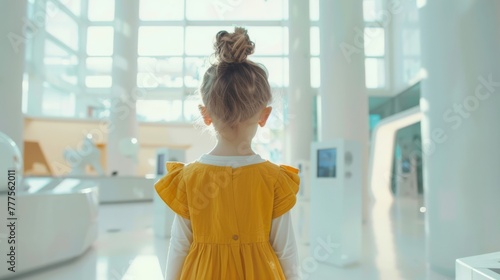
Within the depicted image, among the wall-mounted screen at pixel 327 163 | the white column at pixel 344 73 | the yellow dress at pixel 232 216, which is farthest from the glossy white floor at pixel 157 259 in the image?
the yellow dress at pixel 232 216

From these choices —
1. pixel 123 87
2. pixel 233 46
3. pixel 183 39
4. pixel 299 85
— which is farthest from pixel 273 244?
pixel 183 39

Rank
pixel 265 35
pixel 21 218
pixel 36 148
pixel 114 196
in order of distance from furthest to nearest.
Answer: pixel 265 35
pixel 36 148
pixel 114 196
pixel 21 218

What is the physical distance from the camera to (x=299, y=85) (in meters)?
14.6

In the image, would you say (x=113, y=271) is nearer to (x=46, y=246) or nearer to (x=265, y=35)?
(x=46, y=246)

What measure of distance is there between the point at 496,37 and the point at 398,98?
47.3 feet

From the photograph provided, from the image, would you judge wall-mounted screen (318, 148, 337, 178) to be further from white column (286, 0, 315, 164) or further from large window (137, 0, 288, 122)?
large window (137, 0, 288, 122)

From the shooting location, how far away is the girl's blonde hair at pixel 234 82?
1.18 meters

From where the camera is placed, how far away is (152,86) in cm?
1880

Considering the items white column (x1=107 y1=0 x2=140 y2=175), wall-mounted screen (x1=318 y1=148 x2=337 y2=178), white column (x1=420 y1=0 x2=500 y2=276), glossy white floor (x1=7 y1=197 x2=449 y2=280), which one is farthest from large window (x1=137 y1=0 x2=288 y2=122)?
white column (x1=420 y1=0 x2=500 y2=276)

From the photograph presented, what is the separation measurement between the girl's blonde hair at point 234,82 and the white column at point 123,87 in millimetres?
12715

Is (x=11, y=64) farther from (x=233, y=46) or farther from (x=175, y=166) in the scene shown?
(x=233, y=46)

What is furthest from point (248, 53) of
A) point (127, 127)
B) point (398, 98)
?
point (398, 98)

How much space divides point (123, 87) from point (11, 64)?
8.07m

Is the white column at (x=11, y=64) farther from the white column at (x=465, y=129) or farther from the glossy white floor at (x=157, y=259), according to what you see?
the white column at (x=465, y=129)
